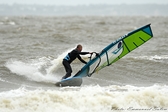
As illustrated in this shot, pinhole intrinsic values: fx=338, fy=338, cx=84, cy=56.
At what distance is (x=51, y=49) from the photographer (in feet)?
57.7

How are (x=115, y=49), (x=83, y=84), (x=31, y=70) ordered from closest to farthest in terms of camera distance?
(x=83, y=84), (x=115, y=49), (x=31, y=70)

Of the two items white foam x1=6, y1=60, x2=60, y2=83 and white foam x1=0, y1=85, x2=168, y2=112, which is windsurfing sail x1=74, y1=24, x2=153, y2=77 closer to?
white foam x1=6, y1=60, x2=60, y2=83

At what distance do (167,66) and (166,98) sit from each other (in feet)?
17.8

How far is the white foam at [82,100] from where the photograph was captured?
777 centimetres

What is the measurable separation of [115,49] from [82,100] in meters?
2.83

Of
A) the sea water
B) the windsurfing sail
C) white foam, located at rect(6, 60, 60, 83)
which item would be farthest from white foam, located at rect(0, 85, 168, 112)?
white foam, located at rect(6, 60, 60, 83)

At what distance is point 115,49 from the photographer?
411 inches

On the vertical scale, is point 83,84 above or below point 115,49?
below

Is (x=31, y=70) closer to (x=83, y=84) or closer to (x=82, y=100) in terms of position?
(x=83, y=84)

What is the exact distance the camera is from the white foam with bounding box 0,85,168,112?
7773mm

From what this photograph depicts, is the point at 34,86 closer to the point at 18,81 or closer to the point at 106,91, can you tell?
the point at 18,81

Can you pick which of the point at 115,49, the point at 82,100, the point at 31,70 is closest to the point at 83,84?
the point at 115,49

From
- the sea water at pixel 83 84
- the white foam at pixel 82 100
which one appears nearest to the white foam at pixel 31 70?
the sea water at pixel 83 84

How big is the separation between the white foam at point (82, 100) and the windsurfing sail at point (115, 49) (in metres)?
1.49
